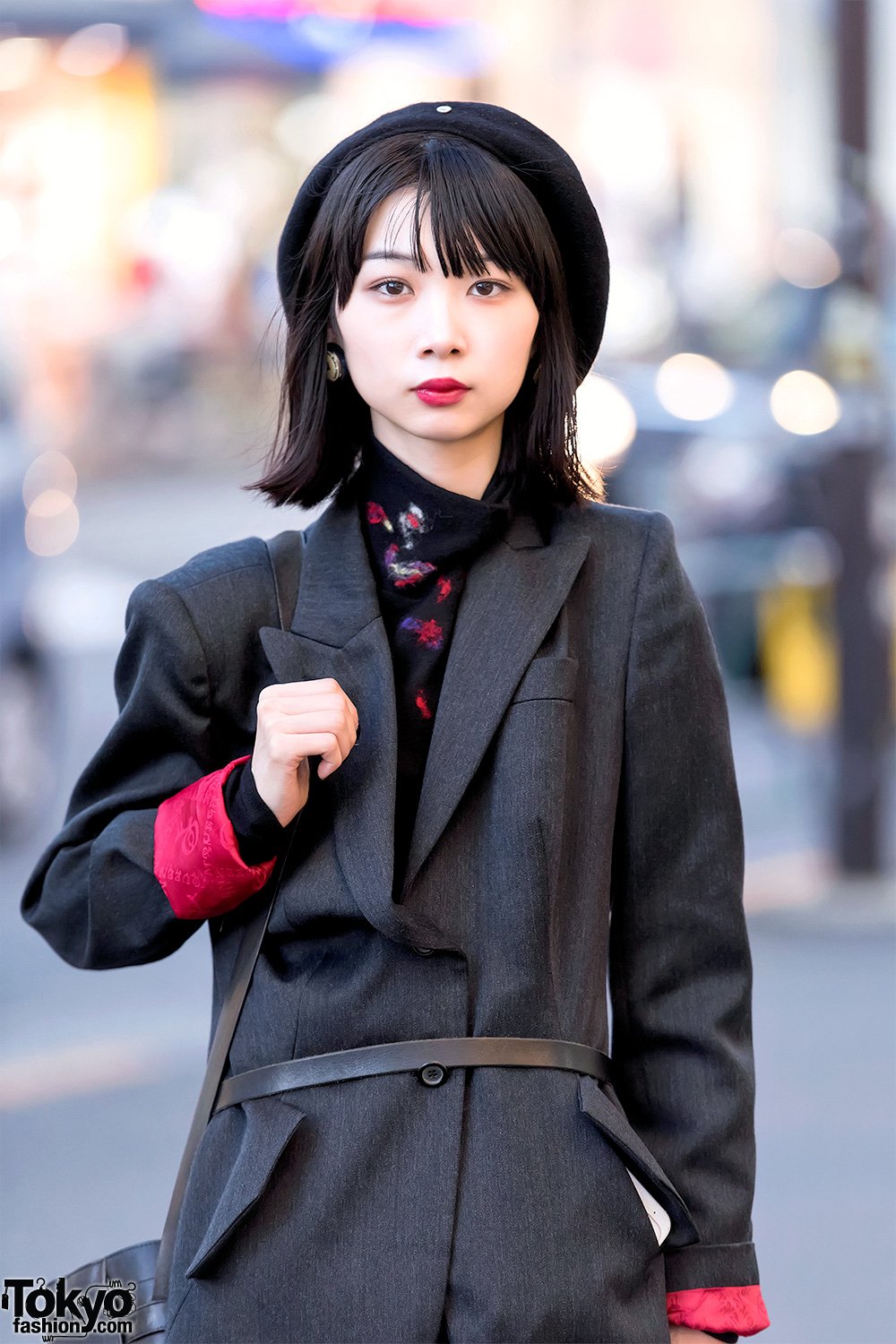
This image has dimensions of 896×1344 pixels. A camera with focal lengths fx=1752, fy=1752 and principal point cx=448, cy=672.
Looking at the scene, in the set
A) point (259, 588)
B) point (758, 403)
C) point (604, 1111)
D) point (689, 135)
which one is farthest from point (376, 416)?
point (689, 135)

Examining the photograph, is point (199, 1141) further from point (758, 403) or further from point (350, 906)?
point (758, 403)

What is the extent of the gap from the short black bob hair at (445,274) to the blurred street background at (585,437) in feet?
6.92

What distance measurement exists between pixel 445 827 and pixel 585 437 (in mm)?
2077

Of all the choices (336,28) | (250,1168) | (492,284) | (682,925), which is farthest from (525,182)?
(336,28)

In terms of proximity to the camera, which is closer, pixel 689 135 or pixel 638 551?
pixel 638 551

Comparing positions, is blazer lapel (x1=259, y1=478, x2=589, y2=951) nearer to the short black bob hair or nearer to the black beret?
the short black bob hair

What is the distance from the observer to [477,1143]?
4.95 feet

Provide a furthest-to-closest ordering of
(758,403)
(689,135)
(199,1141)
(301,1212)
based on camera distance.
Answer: (689,135)
(758,403)
(199,1141)
(301,1212)

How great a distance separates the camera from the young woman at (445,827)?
150cm

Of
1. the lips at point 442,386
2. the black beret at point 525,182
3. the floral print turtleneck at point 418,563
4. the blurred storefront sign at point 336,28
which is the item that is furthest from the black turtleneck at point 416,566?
the blurred storefront sign at point 336,28

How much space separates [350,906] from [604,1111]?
0.28 meters

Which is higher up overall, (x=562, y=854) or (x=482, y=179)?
(x=482, y=179)

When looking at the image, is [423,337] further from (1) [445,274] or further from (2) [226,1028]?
(2) [226,1028]

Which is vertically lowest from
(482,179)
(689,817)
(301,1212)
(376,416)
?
(301,1212)
